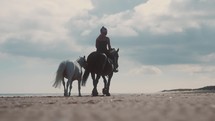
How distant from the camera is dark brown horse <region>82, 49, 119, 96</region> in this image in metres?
19.3

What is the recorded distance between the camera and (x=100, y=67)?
19.3 meters

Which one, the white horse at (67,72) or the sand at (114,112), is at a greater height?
the white horse at (67,72)

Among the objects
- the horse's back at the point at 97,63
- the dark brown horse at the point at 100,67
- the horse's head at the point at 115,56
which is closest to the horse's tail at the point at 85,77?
the dark brown horse at the point at 100,67

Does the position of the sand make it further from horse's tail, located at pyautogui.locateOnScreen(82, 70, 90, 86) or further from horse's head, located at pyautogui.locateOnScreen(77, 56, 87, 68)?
horse's head, located at pyautogui.locateOnScreen(77, 56, 87, 68)

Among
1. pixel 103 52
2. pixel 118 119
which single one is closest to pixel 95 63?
pixel 103 52

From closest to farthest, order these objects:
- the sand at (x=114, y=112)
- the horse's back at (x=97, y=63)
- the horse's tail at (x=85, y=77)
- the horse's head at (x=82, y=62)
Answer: the sand at (x=114, y=112), the horse's back at (x=97, y=63), the horse's tail at (x=85, y=77), the horse's head at (x=82, y=62)

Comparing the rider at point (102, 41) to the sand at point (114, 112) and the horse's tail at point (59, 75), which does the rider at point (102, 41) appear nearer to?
the horse's tail at point (59, 75)

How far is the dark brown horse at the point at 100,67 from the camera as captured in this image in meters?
19.3

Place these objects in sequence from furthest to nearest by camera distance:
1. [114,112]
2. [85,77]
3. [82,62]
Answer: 1. [82,62]
2. [85,77]
3. [114,112]

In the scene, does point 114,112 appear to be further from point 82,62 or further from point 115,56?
point 82,62

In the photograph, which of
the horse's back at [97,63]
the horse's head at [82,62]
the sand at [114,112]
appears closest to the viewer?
the sand at [114,112]

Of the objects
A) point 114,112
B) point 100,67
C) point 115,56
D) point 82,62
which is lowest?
point 114,112

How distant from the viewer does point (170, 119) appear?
5289 millimetres

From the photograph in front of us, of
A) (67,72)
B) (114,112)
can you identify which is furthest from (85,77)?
(114,112)
